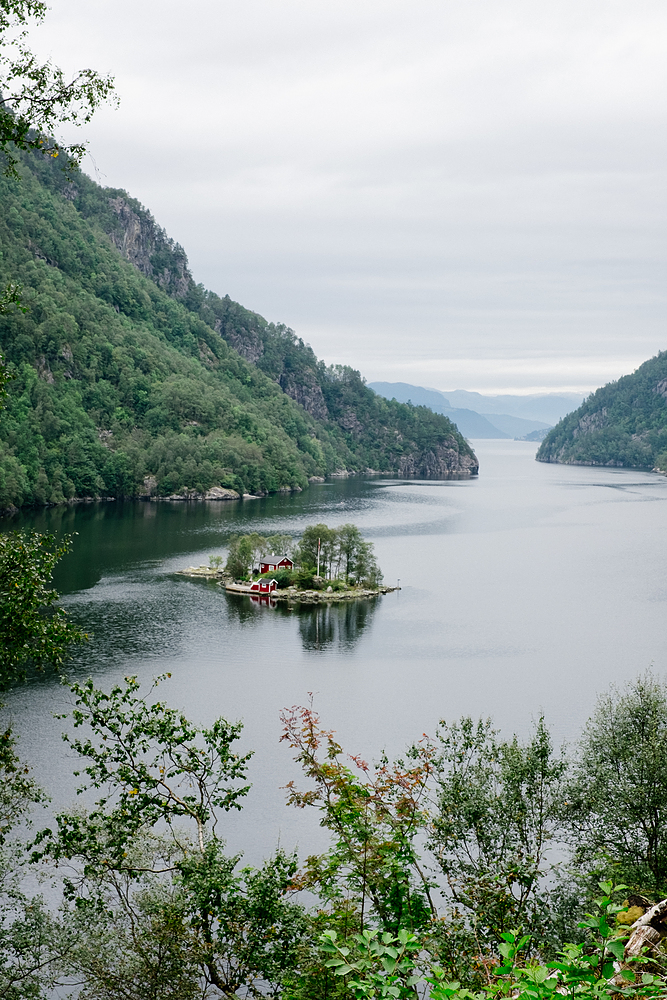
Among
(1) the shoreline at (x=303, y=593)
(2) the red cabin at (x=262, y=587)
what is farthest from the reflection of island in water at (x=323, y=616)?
(1) the shoreline at (x=303, y=593)

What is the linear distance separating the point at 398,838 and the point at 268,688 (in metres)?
28.1

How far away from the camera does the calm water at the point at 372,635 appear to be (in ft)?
105

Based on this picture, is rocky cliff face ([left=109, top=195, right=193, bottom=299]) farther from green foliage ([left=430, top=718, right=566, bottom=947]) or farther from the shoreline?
green foliage ([left=430, top=718, right=566, bottom=947])

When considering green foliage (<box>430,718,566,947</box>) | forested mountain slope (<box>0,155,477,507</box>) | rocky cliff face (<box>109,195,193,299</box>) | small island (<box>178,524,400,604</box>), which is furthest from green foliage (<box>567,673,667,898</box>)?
rocky cliff face (<box>109,195,193,299</box>)

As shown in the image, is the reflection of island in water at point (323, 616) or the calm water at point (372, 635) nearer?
the calm water at point (372, 635)

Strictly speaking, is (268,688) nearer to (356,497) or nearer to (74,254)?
(356,497)

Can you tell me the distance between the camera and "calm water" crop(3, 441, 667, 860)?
32.0 metres

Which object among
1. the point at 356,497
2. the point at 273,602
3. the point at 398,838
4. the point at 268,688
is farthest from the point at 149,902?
the point at 356,497

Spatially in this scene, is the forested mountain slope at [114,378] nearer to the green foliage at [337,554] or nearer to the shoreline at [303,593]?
the shoreline at [303,593]

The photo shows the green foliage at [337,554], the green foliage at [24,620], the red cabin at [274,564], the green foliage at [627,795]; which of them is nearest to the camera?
the green foliage at [24,620]

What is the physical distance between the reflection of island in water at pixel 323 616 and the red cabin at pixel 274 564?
353 centimetres

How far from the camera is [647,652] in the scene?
4378 cm

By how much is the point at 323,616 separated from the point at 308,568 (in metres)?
8.18

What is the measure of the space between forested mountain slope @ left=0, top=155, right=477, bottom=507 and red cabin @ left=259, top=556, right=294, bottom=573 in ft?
139
